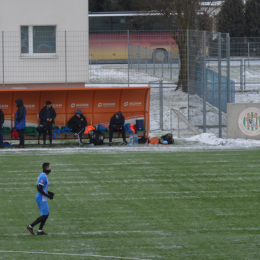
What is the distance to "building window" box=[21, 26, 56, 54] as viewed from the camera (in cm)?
2138

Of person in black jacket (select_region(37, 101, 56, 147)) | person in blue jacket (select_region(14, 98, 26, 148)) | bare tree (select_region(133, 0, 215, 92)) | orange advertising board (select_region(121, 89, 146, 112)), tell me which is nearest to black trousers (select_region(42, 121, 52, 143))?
person in black jacket (select_region(37, 101, 56, 147))

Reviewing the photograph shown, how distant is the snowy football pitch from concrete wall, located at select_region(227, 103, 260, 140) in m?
3.17

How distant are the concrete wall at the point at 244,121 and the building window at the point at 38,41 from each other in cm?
803

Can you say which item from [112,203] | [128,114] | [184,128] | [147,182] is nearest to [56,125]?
[128,114]

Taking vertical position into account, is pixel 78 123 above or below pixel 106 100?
below

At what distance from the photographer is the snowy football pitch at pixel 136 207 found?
7.54 m

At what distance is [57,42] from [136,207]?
41.9 feet

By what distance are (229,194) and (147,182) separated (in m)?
2.12

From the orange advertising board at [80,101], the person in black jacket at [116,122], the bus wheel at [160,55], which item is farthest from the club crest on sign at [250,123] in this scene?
the bus wheel at [160,55]

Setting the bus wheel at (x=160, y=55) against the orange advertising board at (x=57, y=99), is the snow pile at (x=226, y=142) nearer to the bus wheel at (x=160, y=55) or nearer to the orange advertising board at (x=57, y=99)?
the orange advertising board at (x=57, y=99)

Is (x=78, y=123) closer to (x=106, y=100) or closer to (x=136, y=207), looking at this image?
(x=106, y=100)

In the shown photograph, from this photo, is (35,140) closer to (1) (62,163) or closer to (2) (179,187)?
(1) (62,163)

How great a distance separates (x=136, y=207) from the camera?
9883mm

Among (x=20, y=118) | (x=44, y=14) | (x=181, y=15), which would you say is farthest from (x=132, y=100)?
(x=181, y=15)
